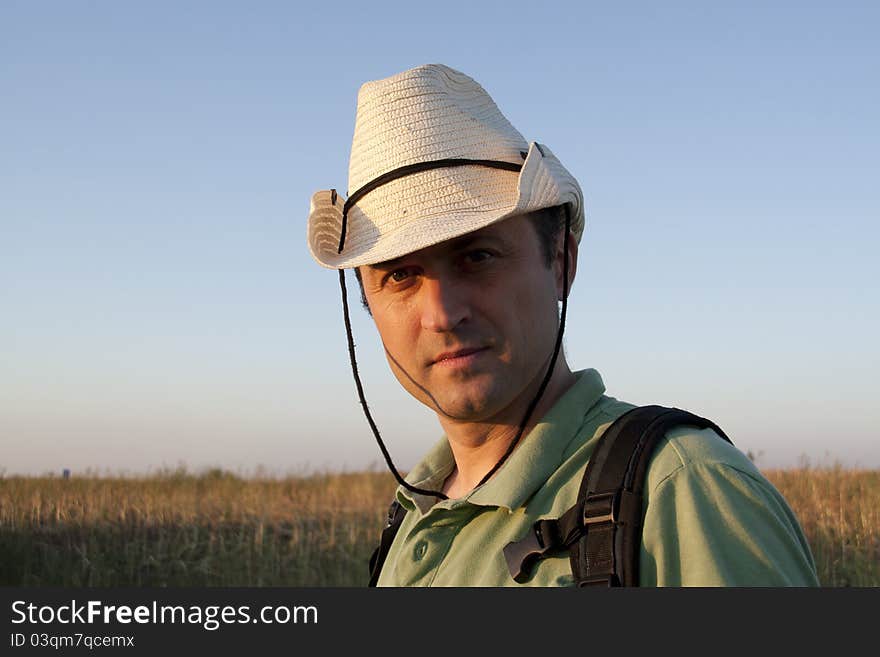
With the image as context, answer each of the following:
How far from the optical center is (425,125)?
2.55 metres

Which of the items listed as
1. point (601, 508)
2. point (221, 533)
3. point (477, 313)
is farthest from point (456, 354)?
point (221, 533)

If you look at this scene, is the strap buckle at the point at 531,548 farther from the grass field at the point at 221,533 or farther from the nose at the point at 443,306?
the grass field at the point at 221,533

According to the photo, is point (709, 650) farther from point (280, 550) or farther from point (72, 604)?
point (280, 550)

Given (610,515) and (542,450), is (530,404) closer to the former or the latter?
(542,450)

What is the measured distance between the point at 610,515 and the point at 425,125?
1.23 metres

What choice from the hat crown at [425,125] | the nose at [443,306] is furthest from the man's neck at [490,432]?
the hat crown at [425,125]

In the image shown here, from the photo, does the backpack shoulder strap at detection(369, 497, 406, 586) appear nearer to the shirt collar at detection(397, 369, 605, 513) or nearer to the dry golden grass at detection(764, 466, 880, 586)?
the shirt collar at detection(397, 369, 605, 513)

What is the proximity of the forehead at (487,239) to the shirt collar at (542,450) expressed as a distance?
41cm

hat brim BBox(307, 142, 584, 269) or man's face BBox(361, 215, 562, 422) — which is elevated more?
hat brim BBox(307, 142, 584, 269)

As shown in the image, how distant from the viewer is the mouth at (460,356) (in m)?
2.30

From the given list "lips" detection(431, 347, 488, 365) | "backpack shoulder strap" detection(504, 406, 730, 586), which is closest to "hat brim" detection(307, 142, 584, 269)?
"lips" detection(431, 347, 488, 365)

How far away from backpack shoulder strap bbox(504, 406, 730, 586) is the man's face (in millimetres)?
370

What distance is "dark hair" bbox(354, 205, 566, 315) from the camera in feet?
8.12

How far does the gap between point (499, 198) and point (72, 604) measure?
69.9 inches
